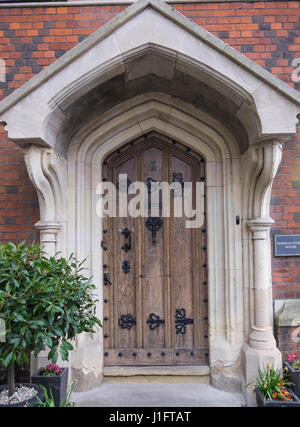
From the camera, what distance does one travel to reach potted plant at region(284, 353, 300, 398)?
2818 millimetres

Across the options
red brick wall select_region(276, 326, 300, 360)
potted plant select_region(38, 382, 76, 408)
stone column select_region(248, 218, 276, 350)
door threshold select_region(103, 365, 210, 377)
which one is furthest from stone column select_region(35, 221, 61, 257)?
red brick wall select_region(276, 326, 300, 360)

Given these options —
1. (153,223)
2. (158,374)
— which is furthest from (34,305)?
(158,374)

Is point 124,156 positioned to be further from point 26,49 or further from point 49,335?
point 49,335

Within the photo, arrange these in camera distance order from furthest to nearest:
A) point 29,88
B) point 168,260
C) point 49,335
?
point 168,260 → point 29,88 → point 49,335

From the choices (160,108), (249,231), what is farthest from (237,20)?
(249,231)

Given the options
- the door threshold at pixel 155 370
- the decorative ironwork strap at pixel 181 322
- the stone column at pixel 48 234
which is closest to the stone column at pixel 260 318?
the door threshold at pixel 155 370

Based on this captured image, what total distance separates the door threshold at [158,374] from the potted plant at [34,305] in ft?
3.57

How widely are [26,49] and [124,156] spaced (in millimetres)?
1536

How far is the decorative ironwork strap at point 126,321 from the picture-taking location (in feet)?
10.8

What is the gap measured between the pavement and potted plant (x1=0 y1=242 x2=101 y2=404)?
2.81 feet

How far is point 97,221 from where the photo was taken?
329cm

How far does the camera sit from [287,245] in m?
3.14

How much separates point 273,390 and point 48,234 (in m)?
2.47

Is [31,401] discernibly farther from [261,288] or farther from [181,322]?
[261,288]
